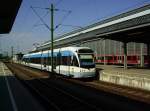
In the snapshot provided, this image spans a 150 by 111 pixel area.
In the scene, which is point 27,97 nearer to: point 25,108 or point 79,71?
point 25,108

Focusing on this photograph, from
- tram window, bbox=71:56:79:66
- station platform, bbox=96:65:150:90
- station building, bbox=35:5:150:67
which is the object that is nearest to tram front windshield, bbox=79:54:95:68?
tram window, bbox=71:56:79:66

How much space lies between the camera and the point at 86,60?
27297mm

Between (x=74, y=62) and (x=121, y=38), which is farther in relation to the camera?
(x=121, y=38)

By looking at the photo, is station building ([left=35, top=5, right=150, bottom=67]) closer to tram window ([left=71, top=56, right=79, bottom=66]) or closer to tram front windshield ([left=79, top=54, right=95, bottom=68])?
tram front windshield ([left=79, top=54, right=95, bottom=68])

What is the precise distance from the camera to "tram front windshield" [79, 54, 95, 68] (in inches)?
1061

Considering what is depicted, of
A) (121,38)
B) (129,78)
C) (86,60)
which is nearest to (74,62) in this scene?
(86,60)

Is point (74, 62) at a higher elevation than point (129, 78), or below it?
higher

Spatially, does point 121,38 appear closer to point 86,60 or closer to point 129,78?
point 86,60

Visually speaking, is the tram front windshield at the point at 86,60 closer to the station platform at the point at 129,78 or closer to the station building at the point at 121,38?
the station platform at the point at 129,78

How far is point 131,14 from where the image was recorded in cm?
4050

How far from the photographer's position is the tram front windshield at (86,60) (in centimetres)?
2695

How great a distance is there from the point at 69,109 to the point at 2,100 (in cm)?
409

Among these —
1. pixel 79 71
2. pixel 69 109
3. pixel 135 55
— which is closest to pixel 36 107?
pixel 69 109

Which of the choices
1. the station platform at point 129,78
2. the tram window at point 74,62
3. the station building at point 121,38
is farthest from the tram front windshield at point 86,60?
the station building at point 121,38
